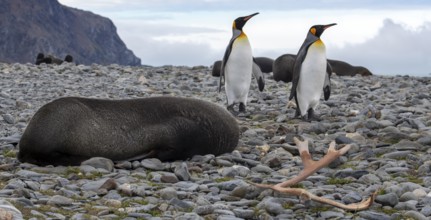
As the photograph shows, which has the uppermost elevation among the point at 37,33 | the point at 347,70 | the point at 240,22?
the point at 240,22

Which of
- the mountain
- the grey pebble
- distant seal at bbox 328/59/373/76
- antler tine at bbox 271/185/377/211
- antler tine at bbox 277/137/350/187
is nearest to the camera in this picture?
antler tine at bbox 271/185/377/211

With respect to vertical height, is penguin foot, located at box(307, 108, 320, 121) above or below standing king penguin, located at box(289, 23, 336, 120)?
below

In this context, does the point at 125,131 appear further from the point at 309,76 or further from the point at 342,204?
the point at 309,76

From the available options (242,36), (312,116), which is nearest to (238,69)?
(242,36)

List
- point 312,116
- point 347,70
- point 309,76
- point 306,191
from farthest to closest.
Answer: point 347,70, point 309,76, point 312,116, point 306,191

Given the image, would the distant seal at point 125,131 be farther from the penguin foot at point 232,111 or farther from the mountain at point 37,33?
the mountain at point 37,33

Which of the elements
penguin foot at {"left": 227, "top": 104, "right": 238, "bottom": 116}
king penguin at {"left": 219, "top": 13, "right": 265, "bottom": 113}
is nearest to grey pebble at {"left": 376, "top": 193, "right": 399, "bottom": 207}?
penguin foot at {"left": 227, "top": 104, "right": 238, "bottom": 116}

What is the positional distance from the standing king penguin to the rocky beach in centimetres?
31

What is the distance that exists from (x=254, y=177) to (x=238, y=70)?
5.90m

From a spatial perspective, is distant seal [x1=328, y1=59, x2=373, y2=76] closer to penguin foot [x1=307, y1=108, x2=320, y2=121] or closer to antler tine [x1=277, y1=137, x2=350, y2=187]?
penguin foot [x1=307, y1=108, x2=320, y2=121]

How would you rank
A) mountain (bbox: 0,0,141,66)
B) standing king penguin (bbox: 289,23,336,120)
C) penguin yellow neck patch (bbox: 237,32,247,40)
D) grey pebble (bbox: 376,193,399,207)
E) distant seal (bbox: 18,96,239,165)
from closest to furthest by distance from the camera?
1. grey pebble (bbox: 376,193,399,207)
2. distant seal (bbox: 18,96,239,165)
3. standing king penguin (bbox: 289,23,336,120)
4. penguin yellow neck patch (bbox: 237,32,247,40)
5. mountain (bbox: 0,0,141,66)

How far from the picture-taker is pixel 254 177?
6090 mm

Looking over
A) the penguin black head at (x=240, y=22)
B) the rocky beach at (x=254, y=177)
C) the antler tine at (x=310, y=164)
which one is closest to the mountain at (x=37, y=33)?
the penguin black head at (x=240, y=22)

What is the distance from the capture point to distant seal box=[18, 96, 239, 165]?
21.9 ft
